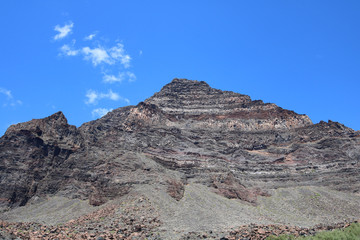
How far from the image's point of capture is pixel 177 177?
260 feet

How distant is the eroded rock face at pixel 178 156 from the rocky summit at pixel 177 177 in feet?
1.11

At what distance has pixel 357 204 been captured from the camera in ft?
228

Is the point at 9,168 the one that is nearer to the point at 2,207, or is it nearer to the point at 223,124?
the point at 2,207

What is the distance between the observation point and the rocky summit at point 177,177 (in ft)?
158

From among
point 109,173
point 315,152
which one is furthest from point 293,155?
point 109,173

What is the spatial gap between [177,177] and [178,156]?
18.2 metres

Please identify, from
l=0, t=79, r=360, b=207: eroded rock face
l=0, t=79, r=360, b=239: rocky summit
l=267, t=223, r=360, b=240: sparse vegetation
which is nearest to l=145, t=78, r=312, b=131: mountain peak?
l=0, t=79, r=360, b=207: eroded rock face

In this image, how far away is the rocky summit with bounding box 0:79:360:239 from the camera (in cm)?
4819

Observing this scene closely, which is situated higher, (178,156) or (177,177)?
(178,156)

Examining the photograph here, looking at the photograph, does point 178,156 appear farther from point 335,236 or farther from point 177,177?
point 335,236

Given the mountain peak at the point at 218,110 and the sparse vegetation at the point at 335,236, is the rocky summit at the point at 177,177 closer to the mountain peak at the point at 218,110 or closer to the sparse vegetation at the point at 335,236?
the mountain peak at the point at 218,110

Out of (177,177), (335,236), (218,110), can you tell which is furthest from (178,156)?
(335,236)

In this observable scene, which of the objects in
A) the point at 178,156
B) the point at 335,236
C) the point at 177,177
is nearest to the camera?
the point at 335,236

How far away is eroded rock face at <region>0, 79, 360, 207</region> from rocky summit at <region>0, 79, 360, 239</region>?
1.11 ft
